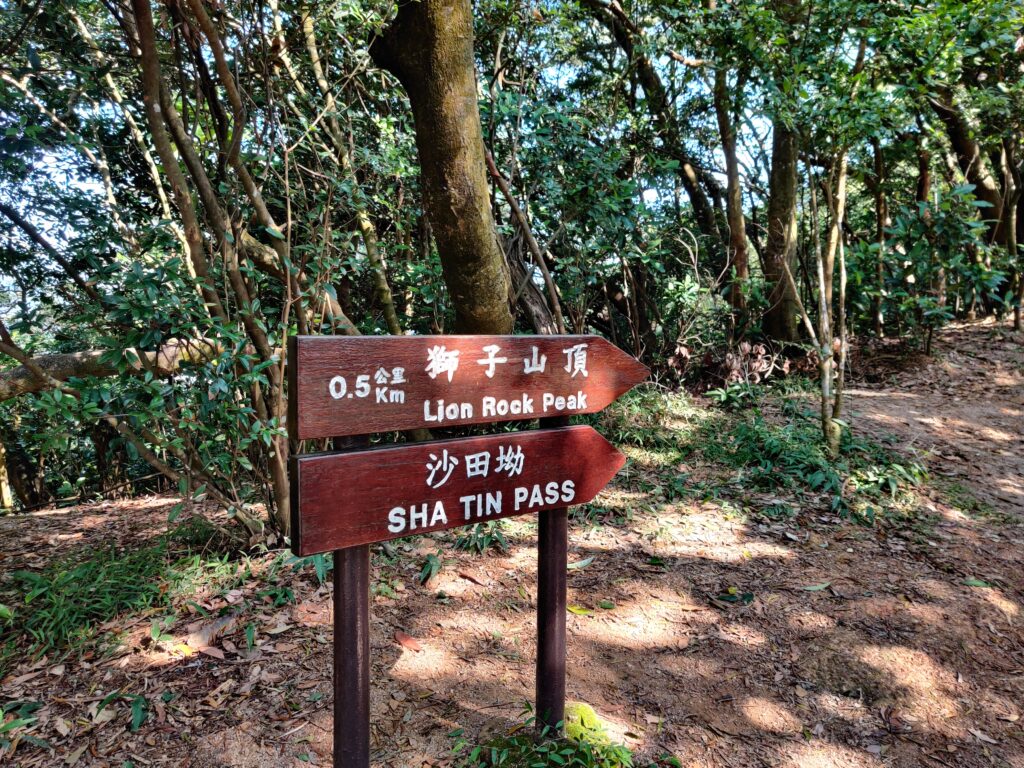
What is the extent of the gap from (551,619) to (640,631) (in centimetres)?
117

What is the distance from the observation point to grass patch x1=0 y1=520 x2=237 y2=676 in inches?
121

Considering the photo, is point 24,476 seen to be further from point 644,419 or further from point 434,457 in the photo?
point 434,457

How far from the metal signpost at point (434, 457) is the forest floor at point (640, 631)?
73cm

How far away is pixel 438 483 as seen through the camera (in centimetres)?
195

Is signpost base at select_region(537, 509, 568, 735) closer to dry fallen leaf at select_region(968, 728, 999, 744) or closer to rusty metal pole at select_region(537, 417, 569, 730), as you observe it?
rusty metal pole at select_region(537, 417, 569, 730)

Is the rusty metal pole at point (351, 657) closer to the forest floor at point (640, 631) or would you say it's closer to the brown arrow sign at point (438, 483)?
the brown arrow sign at point (438, 483)

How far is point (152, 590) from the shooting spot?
3404 mm

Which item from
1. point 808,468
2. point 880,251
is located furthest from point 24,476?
point 880,251

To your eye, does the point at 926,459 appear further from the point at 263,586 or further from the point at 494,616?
the point at 263,586

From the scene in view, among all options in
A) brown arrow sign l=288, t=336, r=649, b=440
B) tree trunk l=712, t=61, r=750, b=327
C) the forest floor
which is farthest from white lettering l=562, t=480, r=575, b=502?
tree trunk l=712, t=61, r=750, b=327

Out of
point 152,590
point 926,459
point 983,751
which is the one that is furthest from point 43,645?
point 926,459

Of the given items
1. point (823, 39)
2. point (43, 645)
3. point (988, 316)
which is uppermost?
point (823, 39)

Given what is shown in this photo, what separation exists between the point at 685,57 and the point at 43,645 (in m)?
7.96

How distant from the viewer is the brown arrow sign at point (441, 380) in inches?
67.9
